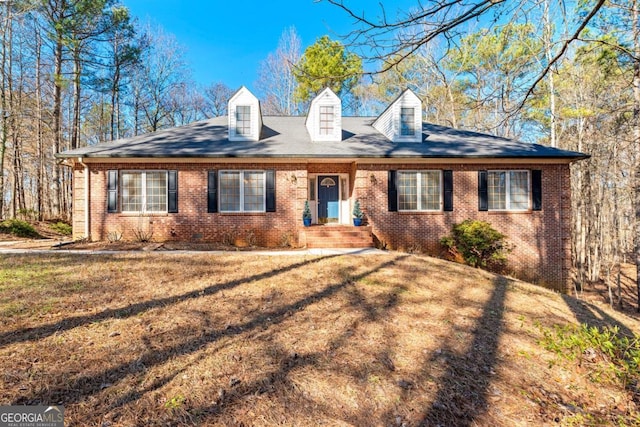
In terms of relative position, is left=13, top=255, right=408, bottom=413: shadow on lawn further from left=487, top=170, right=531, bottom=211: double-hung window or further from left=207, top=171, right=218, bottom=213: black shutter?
left=487, top=170, right=531, bottom=211: double-hung window

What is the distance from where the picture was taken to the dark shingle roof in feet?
29.9

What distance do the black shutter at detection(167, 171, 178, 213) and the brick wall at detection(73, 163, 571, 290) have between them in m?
0.14

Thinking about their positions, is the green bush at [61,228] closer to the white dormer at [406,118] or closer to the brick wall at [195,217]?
the brick wall at [195,217]

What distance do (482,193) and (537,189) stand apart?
1857mm

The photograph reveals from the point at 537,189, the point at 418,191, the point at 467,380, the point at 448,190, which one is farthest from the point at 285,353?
the point at 537,189

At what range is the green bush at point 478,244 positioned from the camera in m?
8.65

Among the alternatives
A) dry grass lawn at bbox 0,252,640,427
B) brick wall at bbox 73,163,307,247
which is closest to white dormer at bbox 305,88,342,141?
brick wall at bbox 73,163,307,247

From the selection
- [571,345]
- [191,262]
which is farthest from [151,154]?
[571,345]

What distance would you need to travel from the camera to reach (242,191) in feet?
31.5

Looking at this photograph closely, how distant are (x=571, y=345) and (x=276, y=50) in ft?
71.9

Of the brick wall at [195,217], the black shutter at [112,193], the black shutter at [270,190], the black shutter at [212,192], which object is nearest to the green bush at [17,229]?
the brick wall at [195,217]

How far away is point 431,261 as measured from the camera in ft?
23.7

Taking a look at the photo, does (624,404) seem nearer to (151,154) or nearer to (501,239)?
(501,239)

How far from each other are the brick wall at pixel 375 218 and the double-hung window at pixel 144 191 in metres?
0.25
